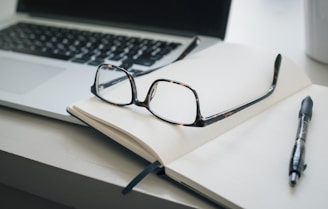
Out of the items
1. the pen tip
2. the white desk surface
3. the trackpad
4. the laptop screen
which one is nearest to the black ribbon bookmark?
the white desk surface

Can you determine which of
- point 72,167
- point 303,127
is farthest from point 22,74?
point 303,127

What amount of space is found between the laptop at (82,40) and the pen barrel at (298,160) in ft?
0.77

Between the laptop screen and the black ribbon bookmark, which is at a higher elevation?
the laptop screen

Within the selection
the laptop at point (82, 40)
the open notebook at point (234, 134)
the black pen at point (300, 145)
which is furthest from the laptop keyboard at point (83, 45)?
the black pen at point (300, 145)

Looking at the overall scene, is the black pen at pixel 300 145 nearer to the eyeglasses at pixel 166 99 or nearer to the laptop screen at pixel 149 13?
the eyeglasses at pixel 166 99

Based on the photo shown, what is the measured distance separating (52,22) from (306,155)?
57cm

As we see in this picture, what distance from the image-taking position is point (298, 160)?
310mm

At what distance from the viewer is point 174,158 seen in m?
0.33

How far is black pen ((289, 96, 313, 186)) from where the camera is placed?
30 centimetres

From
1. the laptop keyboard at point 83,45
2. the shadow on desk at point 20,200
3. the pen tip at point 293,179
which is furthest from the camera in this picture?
the laptop keyboard at point 83,45

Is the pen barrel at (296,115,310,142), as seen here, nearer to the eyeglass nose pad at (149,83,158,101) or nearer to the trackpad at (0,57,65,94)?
the eyeglass nose pad at (149,83,158,101)

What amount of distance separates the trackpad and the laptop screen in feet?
0.67

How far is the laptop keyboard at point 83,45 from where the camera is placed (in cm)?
56

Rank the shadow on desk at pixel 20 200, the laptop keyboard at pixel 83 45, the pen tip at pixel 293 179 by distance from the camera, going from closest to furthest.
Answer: the pen tip at pixel 293 179 < the shadow on desk at pixel 20 200 < the laptop keyboard at pixel 83 45
